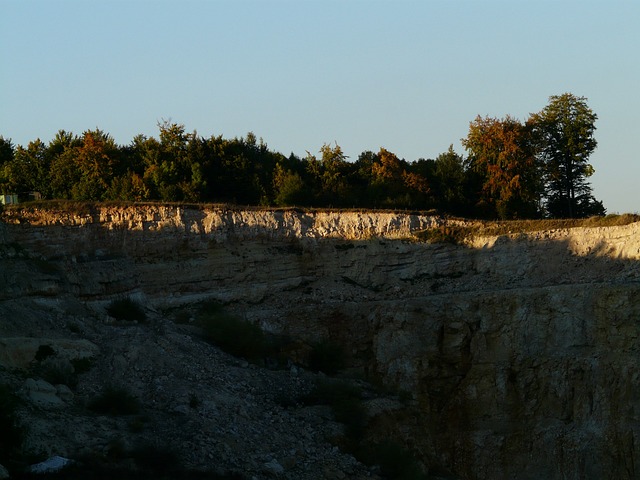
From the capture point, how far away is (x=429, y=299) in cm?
3612

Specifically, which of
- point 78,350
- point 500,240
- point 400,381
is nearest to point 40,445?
point 78,350

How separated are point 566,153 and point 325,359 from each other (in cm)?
2008

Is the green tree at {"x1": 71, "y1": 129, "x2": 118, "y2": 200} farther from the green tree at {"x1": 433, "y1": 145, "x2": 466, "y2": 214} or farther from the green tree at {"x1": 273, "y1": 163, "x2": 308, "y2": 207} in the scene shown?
the green tree at {"x1": 433, "y1": 145, "x2": 466, "y2": 214}

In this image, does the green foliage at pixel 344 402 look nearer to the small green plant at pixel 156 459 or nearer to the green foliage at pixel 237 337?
the green foliage at pixel 237 337

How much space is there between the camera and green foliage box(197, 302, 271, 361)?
30234mm

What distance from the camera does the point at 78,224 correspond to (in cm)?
3775

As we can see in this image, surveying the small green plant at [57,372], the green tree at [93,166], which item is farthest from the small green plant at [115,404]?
the green tree at [93,166]

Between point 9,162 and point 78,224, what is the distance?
12277 millimetres

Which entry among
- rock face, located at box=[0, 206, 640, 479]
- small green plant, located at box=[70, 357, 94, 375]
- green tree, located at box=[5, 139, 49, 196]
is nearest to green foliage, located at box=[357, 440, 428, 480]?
rock face, located at box=[0, 206, 640, 479]

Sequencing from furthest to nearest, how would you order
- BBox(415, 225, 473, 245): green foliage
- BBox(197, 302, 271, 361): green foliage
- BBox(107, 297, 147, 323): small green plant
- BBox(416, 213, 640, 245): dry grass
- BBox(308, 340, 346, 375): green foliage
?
1. BBox(415, 225, 473, 245): green foliage
2. BBox(416, 213, 640, 245): dry grass
3. BBox(308, 340, 346, 375): green foliage
4. BBox(107, 297, 147, 323): small green plant
5. BBox(197, 302, 271, 361): green foliage

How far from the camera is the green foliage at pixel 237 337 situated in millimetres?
30234

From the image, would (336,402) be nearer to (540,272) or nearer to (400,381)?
(400,381)

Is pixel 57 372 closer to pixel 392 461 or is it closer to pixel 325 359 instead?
pixel 392 461

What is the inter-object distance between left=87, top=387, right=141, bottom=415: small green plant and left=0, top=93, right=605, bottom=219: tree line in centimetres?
2116
